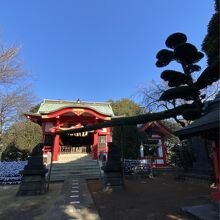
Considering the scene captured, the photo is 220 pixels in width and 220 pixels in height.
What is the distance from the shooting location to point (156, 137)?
17.6 m

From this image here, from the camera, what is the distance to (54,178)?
1233cm

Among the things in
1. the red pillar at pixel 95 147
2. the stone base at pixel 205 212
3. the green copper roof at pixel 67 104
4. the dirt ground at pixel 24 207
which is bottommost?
the dirt ground at pixel 24 207

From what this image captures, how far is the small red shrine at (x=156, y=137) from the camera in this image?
56.2 ft

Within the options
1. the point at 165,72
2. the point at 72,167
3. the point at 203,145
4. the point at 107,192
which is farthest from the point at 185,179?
the point at 165,72

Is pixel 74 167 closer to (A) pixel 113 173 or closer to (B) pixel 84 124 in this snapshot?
(B) pixel 84 124

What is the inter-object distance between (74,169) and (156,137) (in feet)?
23.4

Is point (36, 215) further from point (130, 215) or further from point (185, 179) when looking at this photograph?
point (185, 179)

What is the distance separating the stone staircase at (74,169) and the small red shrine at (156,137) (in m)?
4.63

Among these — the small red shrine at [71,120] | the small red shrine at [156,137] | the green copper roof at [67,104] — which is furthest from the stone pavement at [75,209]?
the green copper roof at [67,104]

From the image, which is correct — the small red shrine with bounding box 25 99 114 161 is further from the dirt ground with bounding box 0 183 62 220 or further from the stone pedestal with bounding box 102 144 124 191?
the dirt ground with bounding box 0 183 62 220

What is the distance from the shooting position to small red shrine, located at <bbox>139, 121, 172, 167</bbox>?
674 inches

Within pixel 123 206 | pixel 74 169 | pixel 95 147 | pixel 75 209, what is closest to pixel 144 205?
pixel 123 206

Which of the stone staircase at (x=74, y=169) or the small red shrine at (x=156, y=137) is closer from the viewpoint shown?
the stone staircase at (x=74, y=169)

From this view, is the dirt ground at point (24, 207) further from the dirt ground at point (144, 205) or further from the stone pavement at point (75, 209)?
the dirt ground at point (144, 205)
